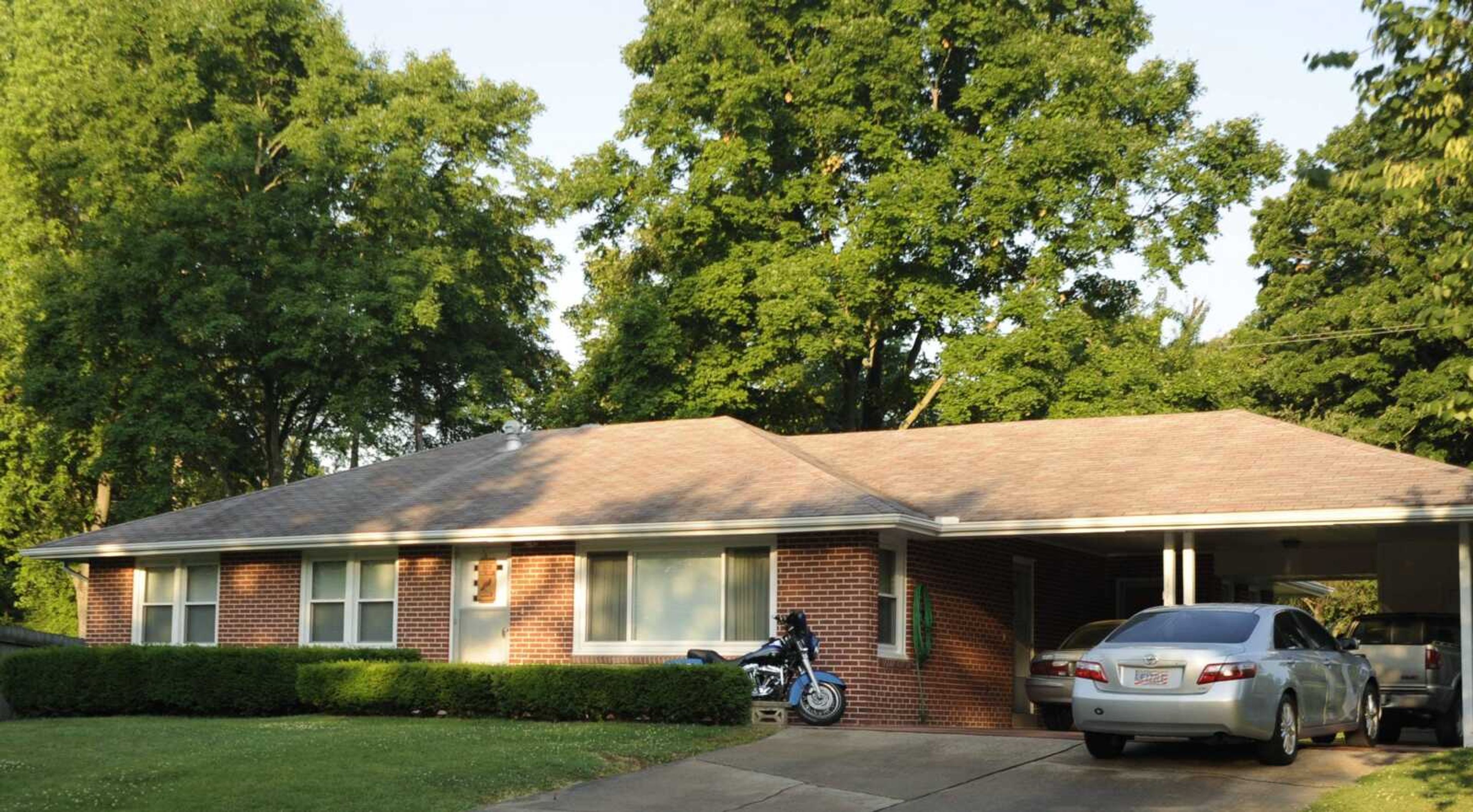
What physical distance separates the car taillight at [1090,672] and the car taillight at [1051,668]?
5.58m

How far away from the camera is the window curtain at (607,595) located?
2427 cm

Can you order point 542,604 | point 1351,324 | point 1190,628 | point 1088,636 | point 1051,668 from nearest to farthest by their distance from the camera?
point 1190,628 → point 1051,668 → point 1088,636 → point 542,604 → point 1351,324

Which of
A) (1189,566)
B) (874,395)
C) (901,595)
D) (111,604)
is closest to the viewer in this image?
(1189,566)

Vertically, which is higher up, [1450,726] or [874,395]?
[874,395]

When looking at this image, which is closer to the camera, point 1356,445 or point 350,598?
point 1356,445

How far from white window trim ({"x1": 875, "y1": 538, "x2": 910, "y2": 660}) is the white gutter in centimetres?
56

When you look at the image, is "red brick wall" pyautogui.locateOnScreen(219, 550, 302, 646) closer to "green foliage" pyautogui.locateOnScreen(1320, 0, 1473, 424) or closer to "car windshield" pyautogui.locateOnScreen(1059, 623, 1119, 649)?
"car windshield" pyautogui.locateOnScreen(1059, 623, 1119, 649)

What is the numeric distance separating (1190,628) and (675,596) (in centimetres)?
949

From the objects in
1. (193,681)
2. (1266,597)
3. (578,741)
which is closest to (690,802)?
(578,741)

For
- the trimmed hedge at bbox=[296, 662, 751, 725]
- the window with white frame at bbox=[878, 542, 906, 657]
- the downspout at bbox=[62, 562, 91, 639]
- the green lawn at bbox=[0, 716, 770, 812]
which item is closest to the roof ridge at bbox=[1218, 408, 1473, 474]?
the window with white frame at bbox=[878, 542, 906, 657]

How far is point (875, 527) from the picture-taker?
70.6 ft

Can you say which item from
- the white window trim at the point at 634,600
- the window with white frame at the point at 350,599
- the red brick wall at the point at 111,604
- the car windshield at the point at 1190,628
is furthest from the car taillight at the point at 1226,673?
the red brick wall at the point at 111,604

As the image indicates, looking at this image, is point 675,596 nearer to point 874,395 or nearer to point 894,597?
point 894,597

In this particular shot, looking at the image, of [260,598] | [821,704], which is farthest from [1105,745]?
[260,598]
